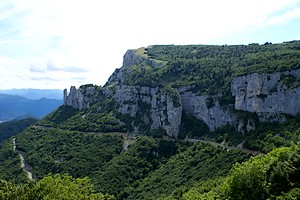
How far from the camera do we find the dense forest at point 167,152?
178ft

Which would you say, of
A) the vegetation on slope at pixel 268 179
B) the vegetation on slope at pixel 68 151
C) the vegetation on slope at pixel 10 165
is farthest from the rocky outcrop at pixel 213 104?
the vegetation on slope at pixel 268 179

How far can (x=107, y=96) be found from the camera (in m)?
194

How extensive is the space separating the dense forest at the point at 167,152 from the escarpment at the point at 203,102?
149 centimetres

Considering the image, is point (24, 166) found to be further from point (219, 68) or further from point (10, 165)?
point (219, 68)

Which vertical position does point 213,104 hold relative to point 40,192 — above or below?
above

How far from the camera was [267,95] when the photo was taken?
379 ft

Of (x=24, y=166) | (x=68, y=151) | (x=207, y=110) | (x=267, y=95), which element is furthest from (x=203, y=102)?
(x=24, y=166)

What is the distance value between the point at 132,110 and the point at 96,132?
69.0 ft

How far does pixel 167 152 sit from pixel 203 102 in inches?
1040

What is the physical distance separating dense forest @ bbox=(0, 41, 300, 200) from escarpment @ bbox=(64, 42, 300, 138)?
4.90ft

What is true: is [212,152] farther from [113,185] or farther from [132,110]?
[132,110]

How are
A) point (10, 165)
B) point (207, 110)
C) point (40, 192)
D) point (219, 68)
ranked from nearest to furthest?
point (40, 192) < point (207, 110) < point (10, 165) < point (219, 68)

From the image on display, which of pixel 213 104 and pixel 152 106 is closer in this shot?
pixel 213 104

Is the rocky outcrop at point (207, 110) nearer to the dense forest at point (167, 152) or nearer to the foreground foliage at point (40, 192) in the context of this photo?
the dense forest at point (167, 152)
